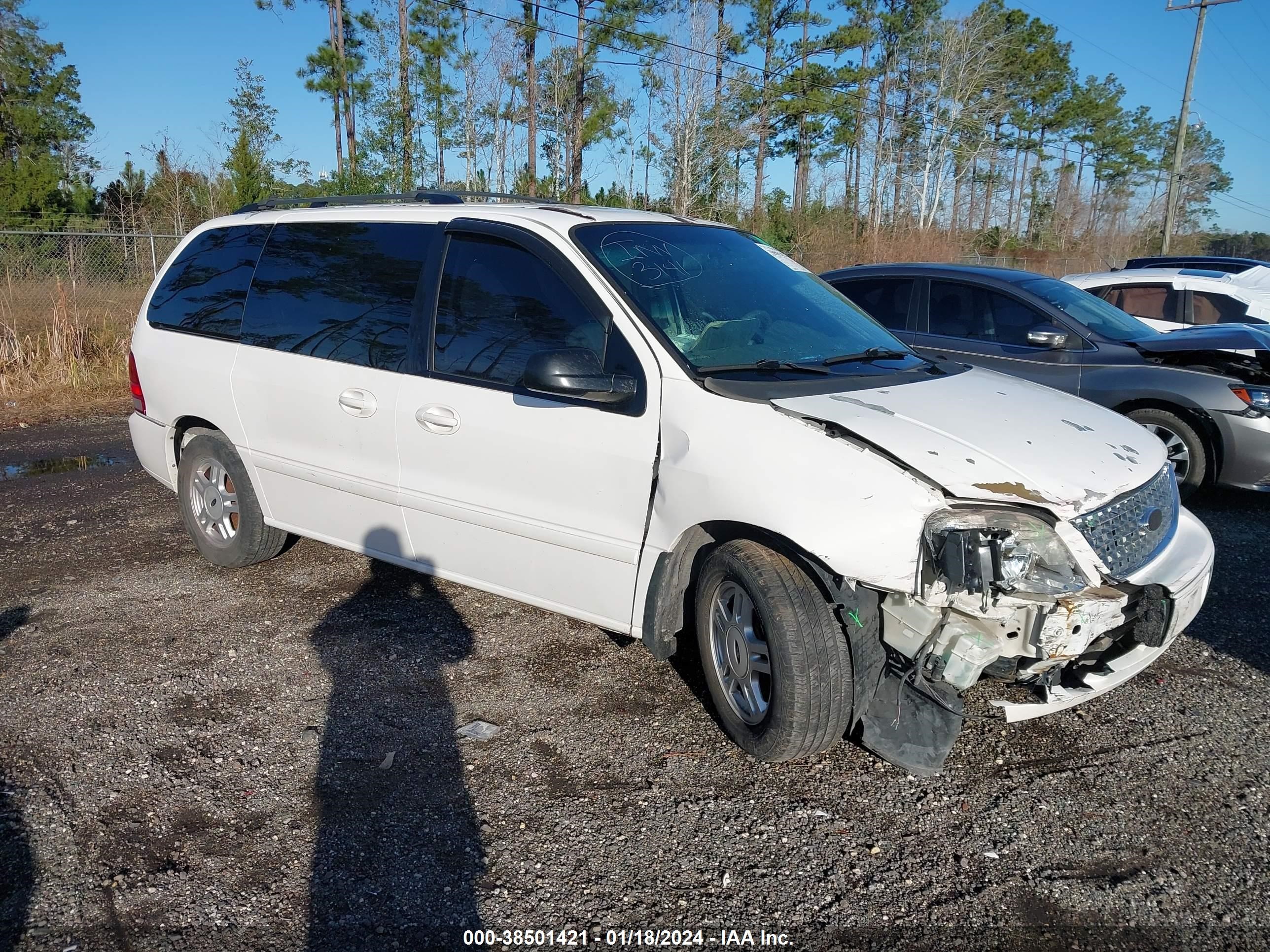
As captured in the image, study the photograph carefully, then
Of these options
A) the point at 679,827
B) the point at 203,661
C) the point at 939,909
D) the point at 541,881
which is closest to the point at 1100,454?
the point at 939,909

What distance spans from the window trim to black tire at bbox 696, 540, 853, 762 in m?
0.70

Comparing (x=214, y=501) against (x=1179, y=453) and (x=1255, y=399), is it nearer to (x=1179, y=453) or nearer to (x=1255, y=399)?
(x=1179, y=453)

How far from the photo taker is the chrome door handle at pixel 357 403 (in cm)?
405

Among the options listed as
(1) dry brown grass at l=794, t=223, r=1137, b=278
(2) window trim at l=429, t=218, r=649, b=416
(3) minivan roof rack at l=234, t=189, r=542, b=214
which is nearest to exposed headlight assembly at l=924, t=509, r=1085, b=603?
(2) window trim at l=429, t=218, r=649, b=416

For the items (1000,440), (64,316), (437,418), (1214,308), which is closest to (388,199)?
(437,418)

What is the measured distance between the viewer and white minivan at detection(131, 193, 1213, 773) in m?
2.85

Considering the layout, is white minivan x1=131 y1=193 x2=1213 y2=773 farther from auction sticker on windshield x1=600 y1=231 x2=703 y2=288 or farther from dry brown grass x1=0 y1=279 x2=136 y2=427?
dry brown grass x1=0 y1=279 x2=136 y2=427

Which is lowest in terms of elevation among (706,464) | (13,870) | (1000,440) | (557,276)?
(13,870)

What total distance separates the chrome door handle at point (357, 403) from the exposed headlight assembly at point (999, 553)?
247 cm

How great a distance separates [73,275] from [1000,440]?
14197mm

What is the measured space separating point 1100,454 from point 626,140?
3027cm

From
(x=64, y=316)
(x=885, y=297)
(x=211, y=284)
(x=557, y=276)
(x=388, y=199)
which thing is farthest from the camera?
(x=64, y=316)

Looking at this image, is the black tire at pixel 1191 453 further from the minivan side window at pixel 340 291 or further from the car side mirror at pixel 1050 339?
the minivan side window at pixel 340 291

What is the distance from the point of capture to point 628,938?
8.11ft
